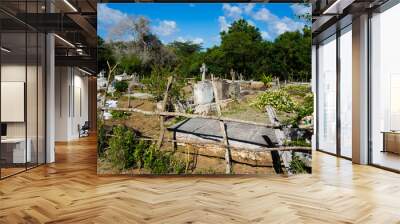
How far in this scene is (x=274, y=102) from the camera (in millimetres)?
6500

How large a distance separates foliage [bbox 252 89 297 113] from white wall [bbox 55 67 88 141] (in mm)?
9558

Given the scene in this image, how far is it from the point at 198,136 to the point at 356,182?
A: 2.47 m

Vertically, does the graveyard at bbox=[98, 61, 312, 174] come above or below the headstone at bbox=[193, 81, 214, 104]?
below

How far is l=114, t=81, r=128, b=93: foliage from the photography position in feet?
→ 21.3

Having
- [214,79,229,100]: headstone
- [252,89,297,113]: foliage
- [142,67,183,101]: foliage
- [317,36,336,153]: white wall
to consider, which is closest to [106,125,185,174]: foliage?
[142,67,183,101]: foliage

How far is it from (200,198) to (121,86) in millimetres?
2501

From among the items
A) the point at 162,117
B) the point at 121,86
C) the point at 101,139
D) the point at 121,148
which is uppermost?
the point at 121,86

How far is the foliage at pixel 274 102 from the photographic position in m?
6.49

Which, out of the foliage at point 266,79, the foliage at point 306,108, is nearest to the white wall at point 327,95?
the foliage at point 306,108

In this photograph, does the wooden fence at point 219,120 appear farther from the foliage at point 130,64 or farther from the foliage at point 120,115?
the foliage at point 130,64

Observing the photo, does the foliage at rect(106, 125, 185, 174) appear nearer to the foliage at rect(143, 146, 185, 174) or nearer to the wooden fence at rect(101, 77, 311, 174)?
the foliage at rect(143, 146, 185, 174)

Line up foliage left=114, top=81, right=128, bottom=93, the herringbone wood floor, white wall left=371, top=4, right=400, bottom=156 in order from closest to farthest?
1. the herringbone wood floor
2. foliage left=114, top=81, right=128, bottom=93
3. white wall left=371, top=4, right=400, bottom=156

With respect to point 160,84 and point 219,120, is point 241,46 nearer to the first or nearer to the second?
point 219,120

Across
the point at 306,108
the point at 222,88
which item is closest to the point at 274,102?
the point at 306,108
